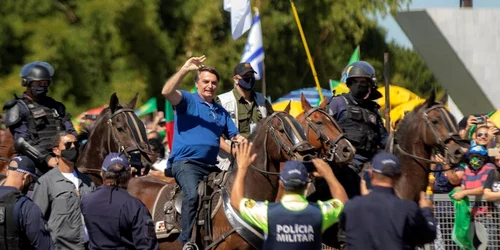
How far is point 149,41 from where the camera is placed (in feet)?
106

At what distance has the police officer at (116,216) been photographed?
1041 cm

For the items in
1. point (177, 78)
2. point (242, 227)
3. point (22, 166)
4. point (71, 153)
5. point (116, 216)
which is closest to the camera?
point (116, 216)

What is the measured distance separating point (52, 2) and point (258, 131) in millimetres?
17762

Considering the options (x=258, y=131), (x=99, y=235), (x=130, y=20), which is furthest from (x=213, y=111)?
(x=130, y=20)

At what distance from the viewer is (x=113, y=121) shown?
13562mm

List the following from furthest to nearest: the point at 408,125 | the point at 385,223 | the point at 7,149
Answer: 1. the point at 7,149
2. the point at 408,125
3. the point at 385,223

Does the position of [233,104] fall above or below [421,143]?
above

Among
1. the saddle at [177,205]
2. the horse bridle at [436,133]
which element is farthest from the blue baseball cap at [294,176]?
the horse bridle at [436,133]

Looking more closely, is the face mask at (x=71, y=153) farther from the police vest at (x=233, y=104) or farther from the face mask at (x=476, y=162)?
the face mask at (x=476, y=162)

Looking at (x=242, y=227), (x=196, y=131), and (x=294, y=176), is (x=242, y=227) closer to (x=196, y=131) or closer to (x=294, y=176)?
(x=196, y=131)

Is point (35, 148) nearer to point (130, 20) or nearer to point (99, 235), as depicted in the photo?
point (99, 235)

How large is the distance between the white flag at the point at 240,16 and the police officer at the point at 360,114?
9.45 metres

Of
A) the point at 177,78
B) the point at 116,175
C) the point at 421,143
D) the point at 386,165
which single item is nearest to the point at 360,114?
the point at 421,143

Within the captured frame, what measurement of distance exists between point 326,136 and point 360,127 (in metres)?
0.72
